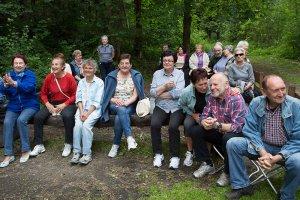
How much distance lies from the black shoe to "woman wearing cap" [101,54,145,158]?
7.07ft

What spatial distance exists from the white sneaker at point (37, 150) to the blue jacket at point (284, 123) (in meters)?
3.51

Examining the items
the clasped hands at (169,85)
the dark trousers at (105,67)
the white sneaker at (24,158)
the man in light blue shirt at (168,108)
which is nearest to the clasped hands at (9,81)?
the white sneaker at (24,158)

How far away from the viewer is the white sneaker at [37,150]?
6.40 metres

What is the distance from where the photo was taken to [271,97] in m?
4.47

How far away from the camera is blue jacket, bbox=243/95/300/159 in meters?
4.43

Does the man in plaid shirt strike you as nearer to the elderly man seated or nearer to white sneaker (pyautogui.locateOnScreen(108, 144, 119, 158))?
the elderly man seated

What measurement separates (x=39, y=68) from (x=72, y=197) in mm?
6526

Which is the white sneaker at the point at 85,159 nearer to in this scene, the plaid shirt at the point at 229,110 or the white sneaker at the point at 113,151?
the white sneaker at the point at 113,151

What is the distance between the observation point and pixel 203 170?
18.0ft

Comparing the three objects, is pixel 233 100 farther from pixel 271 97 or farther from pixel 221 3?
pixel 221 3

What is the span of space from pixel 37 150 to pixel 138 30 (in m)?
10.8

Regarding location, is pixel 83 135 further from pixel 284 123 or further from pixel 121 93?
pixel 284 123

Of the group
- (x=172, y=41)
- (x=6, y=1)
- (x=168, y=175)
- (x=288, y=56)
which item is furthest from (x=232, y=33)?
(x=168, y=175)

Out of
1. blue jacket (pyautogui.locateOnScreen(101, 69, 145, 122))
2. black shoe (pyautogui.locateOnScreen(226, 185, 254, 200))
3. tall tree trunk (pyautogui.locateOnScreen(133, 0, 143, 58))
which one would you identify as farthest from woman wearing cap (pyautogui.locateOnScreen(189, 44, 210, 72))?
black shoe (pyautogui.locateOnScreen(226, 185, 254, 200))
